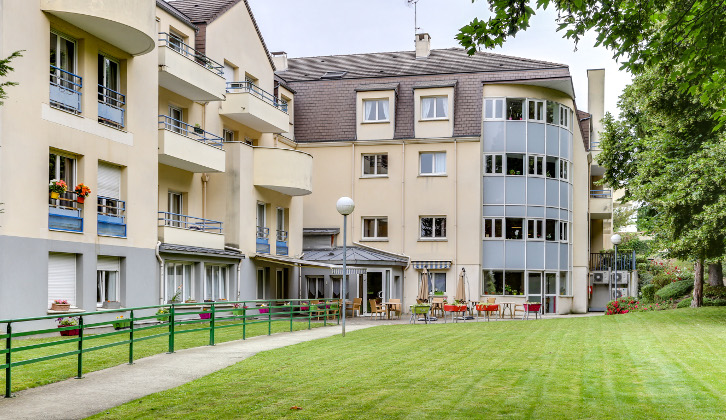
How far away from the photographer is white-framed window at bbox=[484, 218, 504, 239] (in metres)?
43.2

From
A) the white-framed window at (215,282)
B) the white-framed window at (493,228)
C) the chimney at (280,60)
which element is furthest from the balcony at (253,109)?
the white-framed window at (493,228)

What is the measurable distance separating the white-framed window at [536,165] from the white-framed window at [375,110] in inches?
311

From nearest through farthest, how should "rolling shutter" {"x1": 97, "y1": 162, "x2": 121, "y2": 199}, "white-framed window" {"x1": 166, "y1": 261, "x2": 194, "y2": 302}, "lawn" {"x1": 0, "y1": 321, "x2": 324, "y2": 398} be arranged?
"lawn" {"x1": 0, "y1": 321, "x2": 324, "y2": 398}, "rolling shutter" {"x1": 97, "y1": 162, "x2": 121, "y2": 199}, "white-framed window" {"x1": 166, "y1": 261, "x2": 194, "y2": 302}

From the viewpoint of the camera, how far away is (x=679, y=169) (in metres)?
29.1

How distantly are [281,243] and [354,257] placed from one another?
3.49m

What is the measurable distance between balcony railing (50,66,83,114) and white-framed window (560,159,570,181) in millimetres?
28087

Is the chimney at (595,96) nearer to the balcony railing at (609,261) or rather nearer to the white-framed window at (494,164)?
the balcony railing at (609,261)

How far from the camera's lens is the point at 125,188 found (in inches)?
1003

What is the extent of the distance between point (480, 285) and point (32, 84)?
26873mm

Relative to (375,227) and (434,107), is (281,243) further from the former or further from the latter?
(434,107)

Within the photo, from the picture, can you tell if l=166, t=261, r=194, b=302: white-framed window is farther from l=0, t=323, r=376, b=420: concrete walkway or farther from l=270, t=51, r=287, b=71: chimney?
l=270, t=51, r=287, b=71: chimney

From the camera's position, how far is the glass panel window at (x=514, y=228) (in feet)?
142

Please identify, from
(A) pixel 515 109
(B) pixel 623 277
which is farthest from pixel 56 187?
(B) pixel 623 277

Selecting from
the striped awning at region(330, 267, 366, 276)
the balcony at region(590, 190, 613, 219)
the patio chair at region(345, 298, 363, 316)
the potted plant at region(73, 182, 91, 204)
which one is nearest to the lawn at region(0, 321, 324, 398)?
the potted plant at region(73, 182, 91, 204)
